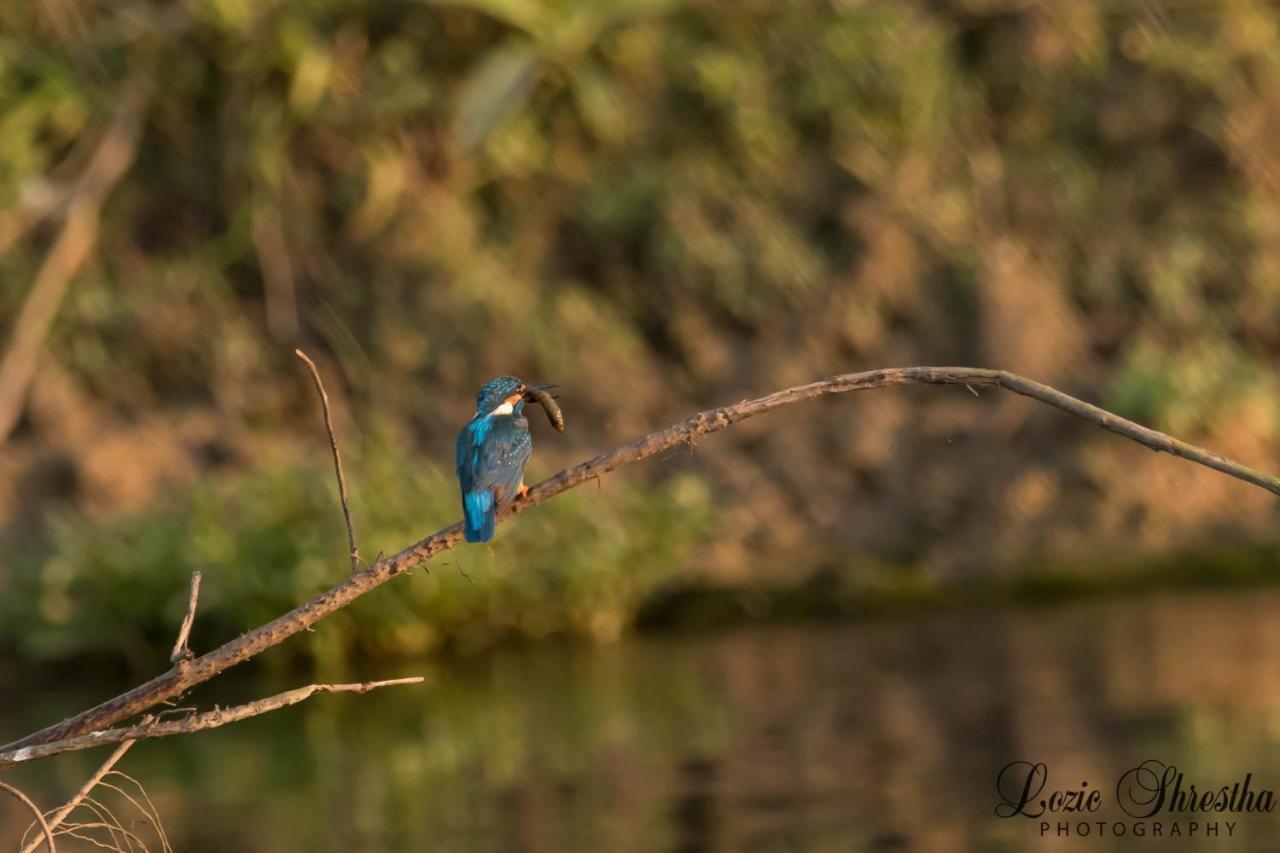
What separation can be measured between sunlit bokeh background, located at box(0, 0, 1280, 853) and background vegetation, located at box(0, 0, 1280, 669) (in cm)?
2

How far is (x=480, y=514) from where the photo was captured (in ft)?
16.4

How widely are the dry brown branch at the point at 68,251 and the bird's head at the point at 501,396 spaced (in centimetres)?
660

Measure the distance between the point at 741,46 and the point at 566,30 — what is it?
107 cm

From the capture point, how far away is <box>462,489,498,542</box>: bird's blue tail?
4930 millimetres

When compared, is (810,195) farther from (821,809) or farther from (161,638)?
(821,809)

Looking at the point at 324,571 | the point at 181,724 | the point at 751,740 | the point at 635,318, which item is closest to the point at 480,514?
the point at 181,724

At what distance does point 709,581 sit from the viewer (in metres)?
10.4

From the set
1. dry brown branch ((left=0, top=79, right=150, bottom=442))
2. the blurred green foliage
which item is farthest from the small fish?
dry brown branch ((left=0, top=79, right=150, bottom=442))

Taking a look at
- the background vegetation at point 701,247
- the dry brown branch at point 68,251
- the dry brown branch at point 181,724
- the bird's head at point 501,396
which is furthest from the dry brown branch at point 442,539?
the dry brown branch at point 68,251

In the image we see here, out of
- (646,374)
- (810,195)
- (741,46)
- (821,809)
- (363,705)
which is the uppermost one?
(741,46)

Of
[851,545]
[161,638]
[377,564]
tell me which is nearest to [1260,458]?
[851,545]

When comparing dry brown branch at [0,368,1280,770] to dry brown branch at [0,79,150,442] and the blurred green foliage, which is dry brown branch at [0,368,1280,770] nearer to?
the blurred green foliage

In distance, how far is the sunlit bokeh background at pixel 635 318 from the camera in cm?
970

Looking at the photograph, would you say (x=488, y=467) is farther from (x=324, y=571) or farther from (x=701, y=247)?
(x=701, y=247)
